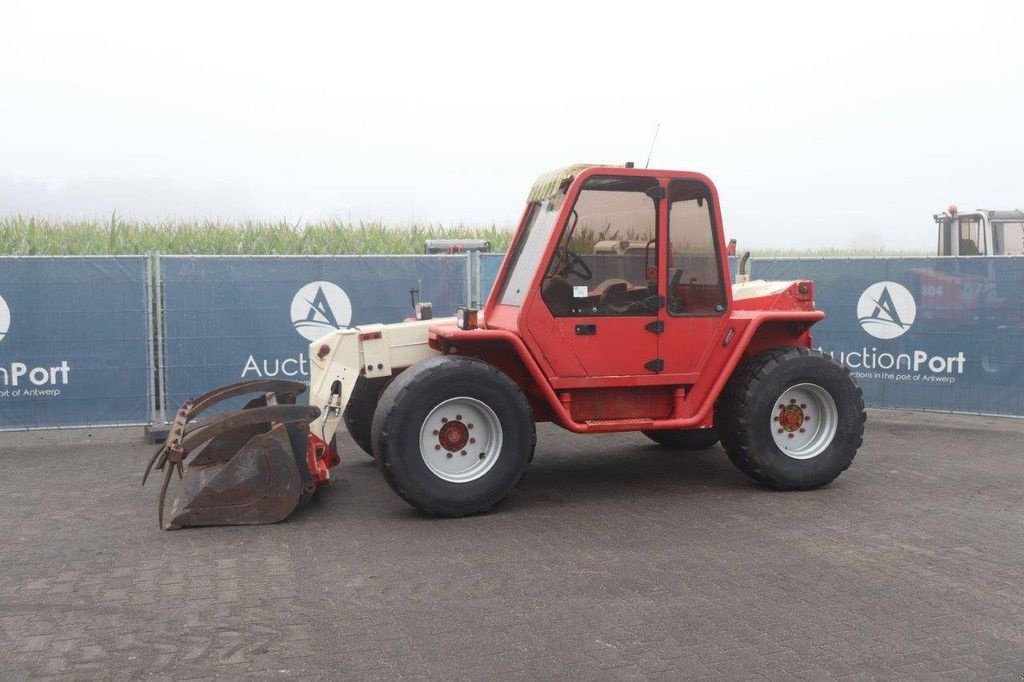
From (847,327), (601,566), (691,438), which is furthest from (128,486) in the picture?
(847,327)

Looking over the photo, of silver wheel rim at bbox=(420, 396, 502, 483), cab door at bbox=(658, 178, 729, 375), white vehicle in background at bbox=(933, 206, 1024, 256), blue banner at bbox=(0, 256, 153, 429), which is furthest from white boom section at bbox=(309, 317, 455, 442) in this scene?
white vehicle in background at bbox=(933, 206, 1024, 256)

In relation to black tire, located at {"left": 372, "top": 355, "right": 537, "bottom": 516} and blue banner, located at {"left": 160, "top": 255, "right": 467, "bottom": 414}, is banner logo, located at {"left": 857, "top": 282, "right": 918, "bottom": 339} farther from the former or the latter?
black tire, located at {"left": 372, "top": 355, "right": 537, "bottom": 516}

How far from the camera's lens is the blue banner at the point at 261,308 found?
10477 mm

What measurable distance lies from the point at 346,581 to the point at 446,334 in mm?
2020

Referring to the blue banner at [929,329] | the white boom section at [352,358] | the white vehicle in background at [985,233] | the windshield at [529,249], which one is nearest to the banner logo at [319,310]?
the white boom section at [352,358]

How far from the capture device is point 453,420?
686 centimetres

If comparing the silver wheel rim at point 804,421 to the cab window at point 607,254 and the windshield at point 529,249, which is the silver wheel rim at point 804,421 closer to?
the cab window at point 607,254

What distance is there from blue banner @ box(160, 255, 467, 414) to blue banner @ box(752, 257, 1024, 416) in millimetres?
4967

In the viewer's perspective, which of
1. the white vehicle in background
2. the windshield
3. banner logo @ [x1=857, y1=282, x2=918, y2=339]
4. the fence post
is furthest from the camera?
the white vehicle in background

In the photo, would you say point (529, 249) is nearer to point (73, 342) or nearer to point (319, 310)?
point (319, 310)

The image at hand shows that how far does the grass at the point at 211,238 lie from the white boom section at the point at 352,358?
12.6m

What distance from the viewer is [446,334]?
6887 millimetres

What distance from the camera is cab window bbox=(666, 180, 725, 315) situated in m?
7.28

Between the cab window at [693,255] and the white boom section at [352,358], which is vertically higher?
the cab window at [693,255]
